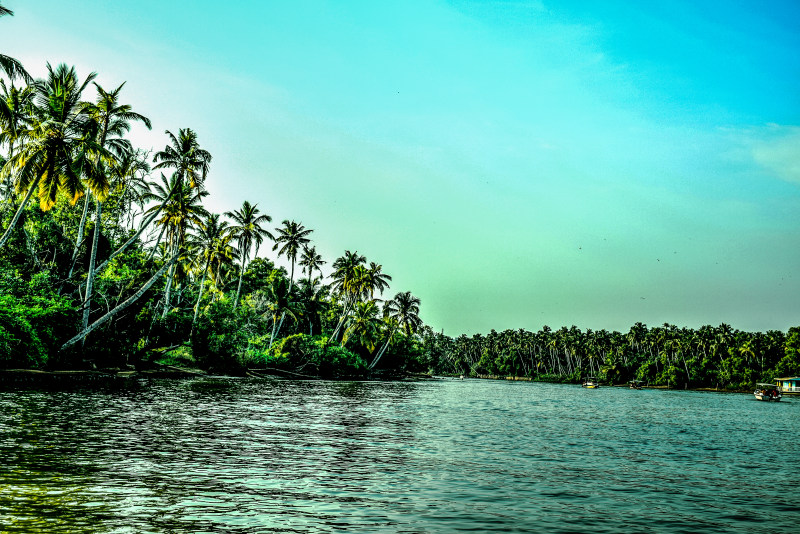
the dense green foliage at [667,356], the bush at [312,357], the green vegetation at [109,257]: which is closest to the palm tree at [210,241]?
the green vegetation at [109,257]

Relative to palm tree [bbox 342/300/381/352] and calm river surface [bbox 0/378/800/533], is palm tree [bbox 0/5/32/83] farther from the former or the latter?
palm tree [bbox 342/300/381/352]

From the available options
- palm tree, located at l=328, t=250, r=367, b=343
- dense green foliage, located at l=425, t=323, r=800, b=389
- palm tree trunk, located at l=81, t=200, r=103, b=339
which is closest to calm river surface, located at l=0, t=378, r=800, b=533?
palm tree trunk, located at l=81, t=200, r=103, b=339

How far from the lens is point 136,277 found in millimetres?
57125

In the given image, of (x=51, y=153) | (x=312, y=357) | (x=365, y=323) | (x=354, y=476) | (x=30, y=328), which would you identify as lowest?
(x=354, y=476)

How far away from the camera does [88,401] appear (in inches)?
1133

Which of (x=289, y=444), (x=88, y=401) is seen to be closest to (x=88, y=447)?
(x=289, y=444)

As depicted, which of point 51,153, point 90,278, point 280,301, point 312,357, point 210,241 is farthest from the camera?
point 312,357

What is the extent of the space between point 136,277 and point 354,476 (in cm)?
4883

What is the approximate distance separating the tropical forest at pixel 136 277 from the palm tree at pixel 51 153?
0.32 ft

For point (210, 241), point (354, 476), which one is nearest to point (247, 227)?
point (210, 241)

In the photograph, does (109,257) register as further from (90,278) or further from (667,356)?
(667,356)

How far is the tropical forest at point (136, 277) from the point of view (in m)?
39.2

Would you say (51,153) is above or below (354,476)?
above

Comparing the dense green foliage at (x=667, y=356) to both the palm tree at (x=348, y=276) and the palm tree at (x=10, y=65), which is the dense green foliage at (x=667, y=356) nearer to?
the palm tree at (x=348, y=276)
